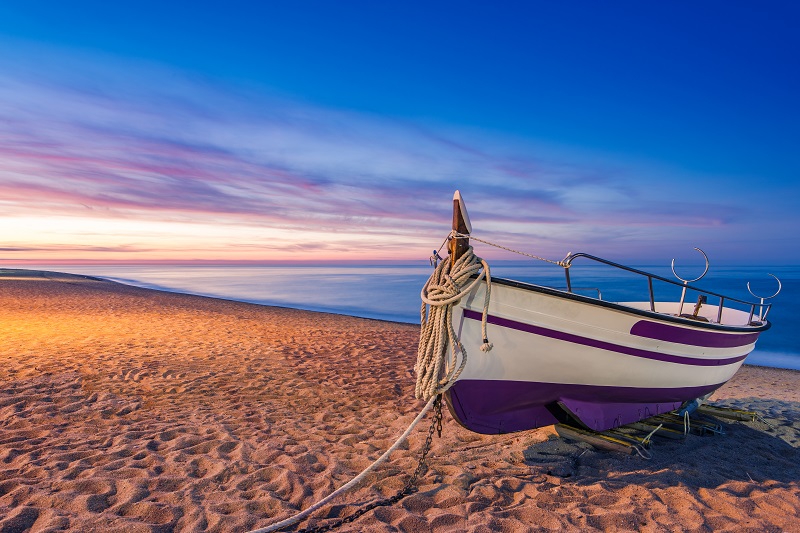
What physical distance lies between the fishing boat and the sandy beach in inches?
19.2

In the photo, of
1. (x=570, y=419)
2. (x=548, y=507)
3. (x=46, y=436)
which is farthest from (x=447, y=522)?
(x=46, y=436)

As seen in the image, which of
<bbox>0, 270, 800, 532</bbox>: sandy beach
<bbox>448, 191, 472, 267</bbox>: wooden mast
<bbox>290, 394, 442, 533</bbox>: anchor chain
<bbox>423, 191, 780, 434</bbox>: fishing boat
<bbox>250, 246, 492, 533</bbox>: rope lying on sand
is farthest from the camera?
<bbox>423, 191, 780, 434</bbox>: fishing boat

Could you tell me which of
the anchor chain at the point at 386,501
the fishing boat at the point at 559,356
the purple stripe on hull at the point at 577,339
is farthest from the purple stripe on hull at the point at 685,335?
the anchor chain at the point at 386,501

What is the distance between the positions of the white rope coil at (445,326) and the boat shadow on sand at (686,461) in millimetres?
1348

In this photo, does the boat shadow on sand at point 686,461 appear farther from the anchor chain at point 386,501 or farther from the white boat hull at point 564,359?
the anchor chain at point 386,501

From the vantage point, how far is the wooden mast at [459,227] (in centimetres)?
340

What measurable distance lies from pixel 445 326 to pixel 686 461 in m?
2.89

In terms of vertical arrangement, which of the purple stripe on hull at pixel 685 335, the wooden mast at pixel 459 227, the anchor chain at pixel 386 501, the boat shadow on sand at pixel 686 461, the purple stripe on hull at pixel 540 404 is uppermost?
the wooden mast at pixel 459 227

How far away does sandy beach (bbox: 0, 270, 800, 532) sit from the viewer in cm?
314

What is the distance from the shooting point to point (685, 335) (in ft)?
15.1

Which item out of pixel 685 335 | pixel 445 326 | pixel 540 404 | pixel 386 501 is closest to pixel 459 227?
pixel 445 326

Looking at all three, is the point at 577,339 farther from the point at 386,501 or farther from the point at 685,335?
the point at 386,501

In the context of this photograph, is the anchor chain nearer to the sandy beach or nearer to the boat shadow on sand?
the sandy beach

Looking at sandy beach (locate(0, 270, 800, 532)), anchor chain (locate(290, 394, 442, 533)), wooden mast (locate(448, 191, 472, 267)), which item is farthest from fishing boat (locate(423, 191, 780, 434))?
sandy beach (locate(0, 270, 800, 532))
